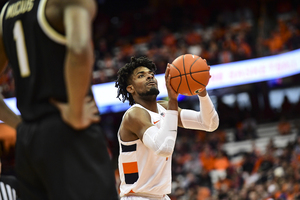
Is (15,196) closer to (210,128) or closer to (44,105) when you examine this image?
(210,128)

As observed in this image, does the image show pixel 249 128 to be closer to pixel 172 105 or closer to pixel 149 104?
pixel 149 104

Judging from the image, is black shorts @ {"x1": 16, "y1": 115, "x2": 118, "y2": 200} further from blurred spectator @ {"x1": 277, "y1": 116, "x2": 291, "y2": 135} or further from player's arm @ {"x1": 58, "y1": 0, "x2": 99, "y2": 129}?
blurred spectator @ {"x1": 277, "y1": 116, "x2": 291, "y2": 135}

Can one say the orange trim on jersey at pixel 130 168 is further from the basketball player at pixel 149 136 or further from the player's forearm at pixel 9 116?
the player's forearm at pixel 9 116

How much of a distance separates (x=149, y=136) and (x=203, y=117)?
853 millimetres

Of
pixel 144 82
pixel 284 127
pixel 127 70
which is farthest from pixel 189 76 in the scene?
pixel 284 127

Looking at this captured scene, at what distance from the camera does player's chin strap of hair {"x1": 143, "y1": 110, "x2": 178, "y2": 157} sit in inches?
144

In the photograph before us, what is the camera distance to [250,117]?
17750mm

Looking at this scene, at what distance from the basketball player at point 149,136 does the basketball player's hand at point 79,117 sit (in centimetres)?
153

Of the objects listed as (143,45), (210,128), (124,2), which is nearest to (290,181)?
(210,128)

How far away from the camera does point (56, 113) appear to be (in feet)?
7.25

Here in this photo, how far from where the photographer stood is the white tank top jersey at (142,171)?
4031 mm

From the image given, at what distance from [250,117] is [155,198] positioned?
14389 millimetres

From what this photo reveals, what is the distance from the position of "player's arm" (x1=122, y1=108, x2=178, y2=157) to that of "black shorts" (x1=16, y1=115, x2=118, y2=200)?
4.73 ft

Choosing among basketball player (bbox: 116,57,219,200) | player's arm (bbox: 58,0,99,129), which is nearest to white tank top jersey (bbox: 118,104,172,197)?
basketball player (bbox: 116,57,219,200)
